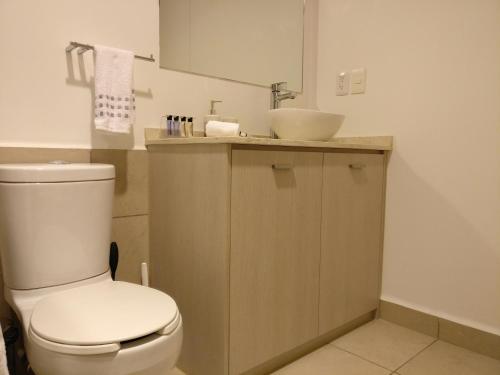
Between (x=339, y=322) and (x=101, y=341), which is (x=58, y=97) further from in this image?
(x=339, y=322)

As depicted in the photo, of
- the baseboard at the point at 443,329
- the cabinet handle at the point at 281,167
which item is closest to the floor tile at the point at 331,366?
the baseboard at the point at 443,329

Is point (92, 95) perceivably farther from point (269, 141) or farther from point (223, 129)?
point (269, 141)

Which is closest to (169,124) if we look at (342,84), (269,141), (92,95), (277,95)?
(92,95)

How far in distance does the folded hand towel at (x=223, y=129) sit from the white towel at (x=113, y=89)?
278mm

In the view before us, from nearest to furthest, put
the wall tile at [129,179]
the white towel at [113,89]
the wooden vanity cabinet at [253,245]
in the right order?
the wooden vanity cabinet at [253,245] < the white towel at [113,89] < the wall tile at [129,179]

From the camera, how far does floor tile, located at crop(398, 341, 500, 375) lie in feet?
4.47

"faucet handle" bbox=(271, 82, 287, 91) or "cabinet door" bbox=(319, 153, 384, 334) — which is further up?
"faucet handle" bbox=(271, 82, 287, 91)

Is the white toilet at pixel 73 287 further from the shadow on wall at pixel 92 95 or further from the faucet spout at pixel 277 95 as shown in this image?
the faucet spout at pixel 277 95

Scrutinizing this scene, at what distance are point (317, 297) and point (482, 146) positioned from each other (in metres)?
0.85

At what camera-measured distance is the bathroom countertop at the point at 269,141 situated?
1122 millimetres

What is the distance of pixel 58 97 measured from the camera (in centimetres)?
127

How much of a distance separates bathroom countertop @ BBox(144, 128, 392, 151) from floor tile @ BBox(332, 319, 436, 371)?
2.61 feet

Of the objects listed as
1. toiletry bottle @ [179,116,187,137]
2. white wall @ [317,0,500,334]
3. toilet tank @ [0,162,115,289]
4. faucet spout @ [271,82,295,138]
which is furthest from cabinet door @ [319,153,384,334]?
toilet tank @ [0,162,115,289]

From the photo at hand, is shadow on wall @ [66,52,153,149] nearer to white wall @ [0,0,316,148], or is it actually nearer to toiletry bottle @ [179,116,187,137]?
white wall @ [0,0,316,148]
